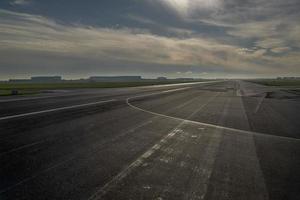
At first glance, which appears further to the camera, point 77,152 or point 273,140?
point 273,140

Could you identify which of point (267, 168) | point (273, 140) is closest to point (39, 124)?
point (267, 168)

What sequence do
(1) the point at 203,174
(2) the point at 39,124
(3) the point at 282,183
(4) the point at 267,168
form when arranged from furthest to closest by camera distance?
(2) the point at 39,124, (4) the point at 267,168, (1) the point at 203,174, (3) the point at 282,183

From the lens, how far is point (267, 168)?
4.38 meters

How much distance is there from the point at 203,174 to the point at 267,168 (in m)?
1.50

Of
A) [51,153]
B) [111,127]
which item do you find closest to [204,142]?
[111,127]

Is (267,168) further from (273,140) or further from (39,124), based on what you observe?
(39,124)

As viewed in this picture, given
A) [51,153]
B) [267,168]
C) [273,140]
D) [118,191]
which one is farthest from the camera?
[273,140]

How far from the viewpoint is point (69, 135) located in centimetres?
656

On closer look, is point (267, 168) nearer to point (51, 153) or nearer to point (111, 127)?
point (51, 153)

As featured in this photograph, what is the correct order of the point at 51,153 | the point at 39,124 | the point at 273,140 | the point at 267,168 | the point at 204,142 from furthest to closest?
the point at 39,124, the point at 273,140, the point at 204,142, the point at 51,153, the point at 267,168

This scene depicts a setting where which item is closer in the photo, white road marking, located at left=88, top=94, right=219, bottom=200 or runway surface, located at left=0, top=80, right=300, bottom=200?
white road marking, located at left=88, top=94, right=219, bottom=200

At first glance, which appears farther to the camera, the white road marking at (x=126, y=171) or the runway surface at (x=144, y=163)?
the runway surface at (x=144, y=163)

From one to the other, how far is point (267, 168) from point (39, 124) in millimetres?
7505

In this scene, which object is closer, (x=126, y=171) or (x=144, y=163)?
(x=126, y=171)
